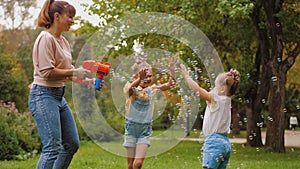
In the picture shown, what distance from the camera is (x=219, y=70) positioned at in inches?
233

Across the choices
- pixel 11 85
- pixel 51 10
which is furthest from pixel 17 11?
pixel 51 10

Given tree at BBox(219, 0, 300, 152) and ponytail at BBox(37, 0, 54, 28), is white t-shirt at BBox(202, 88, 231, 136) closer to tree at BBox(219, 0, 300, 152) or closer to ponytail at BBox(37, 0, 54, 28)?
ponytail at BBox(37, 0, 54, 28)

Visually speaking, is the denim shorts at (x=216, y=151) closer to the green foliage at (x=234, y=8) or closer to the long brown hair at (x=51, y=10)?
the long brown hair at (x=51, y=10)

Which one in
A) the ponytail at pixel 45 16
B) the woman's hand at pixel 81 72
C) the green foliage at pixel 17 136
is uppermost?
the ponytail at pixel 45 16

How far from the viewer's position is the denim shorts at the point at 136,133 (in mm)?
6207

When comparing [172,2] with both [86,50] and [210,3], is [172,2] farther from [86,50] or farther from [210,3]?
[86,50]

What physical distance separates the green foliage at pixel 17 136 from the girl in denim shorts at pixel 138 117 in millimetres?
4467

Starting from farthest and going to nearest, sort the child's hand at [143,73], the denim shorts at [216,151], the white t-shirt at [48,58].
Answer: the child's hand at [143,73]
the denim shorts at [216,151]
the white t-shirt at [48,58]


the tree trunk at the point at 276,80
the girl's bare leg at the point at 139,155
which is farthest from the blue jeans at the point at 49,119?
the tree trunk at the point at 276,80

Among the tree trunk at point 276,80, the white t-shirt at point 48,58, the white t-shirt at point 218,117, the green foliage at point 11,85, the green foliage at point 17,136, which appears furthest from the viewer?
the green foliage at point 11,85

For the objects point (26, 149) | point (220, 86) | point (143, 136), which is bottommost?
point (26, 149)

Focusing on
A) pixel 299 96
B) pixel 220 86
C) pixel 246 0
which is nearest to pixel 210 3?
pixel 246 0

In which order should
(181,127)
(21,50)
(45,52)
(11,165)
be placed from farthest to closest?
1. (21,50)
2. (11,165)
3. (181,127)
4. (45,52)

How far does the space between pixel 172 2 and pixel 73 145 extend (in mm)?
7983
